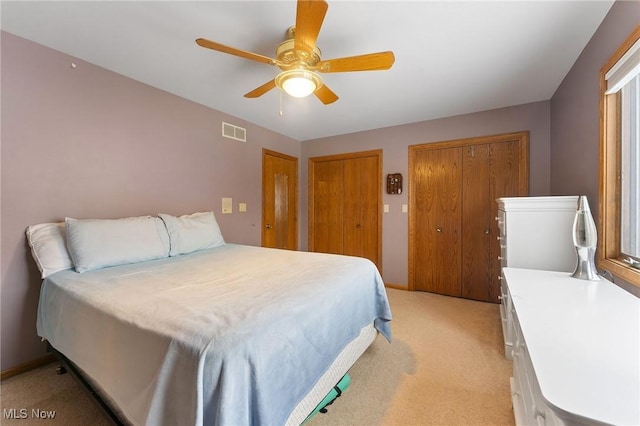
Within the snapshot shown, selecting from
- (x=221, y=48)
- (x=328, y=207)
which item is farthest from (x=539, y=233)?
(x=328, y=207)

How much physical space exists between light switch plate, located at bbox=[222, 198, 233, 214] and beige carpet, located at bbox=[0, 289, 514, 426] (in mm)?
1943

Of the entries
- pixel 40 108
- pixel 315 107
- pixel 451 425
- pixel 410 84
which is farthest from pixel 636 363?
pixel 40 108

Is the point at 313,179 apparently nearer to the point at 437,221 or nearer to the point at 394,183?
the point at 394,183

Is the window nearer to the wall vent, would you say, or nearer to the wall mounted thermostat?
the wall mounted thermostat

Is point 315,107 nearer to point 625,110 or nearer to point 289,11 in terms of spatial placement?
point 289,11

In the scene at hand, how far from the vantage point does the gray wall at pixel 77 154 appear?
1763mm

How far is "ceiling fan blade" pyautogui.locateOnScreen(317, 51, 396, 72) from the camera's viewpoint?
59.5 inches

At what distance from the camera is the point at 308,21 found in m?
1.29

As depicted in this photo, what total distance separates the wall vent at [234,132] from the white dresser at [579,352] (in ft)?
10.5

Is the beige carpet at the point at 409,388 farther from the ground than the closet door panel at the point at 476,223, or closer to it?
closer to it

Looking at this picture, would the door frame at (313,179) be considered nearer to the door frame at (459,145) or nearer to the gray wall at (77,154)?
the door frame at (459,145)

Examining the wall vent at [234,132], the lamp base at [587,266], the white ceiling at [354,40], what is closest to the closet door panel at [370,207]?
the white ceiling at [354,40]

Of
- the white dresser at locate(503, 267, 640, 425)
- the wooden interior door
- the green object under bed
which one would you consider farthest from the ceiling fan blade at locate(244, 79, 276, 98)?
the green object under bed

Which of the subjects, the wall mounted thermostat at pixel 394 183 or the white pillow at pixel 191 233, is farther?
the wall mounted thermostat at pixel 394 183
